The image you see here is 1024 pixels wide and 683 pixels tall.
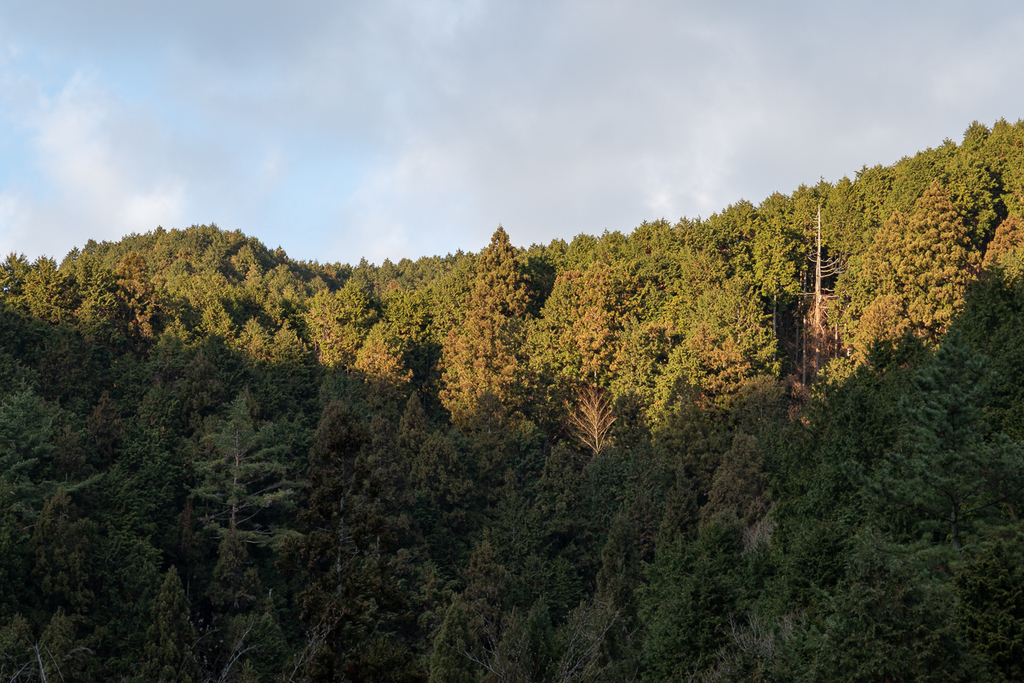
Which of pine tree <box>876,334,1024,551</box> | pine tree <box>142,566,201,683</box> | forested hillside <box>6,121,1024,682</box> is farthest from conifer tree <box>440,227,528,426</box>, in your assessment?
pine tree <box>876,334,1024,551</box>

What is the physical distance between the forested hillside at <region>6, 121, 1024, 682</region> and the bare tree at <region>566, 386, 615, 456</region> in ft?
0.65

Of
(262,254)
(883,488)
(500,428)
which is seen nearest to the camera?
(883,488)

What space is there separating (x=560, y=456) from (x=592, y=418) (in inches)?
188

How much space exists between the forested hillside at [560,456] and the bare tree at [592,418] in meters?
0.20

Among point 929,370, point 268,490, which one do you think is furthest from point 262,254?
point 929,370

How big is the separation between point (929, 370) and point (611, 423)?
29.7m

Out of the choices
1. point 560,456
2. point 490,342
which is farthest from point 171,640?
point 490,342

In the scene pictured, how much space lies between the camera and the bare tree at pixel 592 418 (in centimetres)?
5019

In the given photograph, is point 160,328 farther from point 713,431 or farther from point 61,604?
point 713,431

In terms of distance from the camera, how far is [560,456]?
153ft

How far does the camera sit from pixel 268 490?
45.5 meters

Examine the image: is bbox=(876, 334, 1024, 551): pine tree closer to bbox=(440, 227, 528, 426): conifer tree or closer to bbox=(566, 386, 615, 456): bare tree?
bbox=(566, 386, 615, 456): bare tree

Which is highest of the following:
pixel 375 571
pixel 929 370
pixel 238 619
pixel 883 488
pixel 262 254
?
pixel 262 254

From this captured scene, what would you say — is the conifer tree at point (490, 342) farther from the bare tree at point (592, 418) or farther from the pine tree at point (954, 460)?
the pine tree at point (954, 460)
